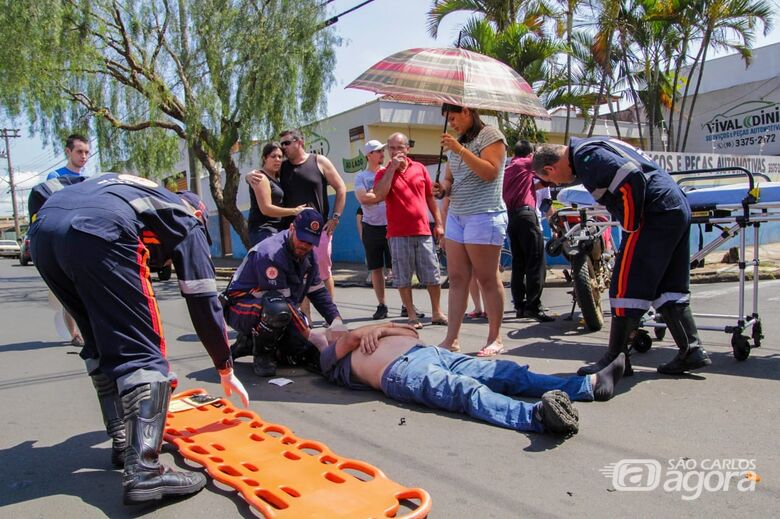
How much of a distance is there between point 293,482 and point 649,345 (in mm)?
3414

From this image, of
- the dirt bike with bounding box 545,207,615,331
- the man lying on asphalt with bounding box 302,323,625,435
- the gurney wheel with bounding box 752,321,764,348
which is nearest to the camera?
the man lying on asphalt with bounding box 302,323,625,435

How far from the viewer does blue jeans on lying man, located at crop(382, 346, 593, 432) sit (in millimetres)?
3461

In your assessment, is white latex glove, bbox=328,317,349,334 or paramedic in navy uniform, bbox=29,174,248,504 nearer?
paramedic in navy uniform, bbox=29,174,248,504

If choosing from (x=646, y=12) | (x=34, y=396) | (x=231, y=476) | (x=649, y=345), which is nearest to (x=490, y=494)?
(x=231, y=476)

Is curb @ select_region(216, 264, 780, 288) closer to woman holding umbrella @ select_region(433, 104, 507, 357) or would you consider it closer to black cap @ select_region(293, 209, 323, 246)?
woman holding umbrella @ select_region(433, 104, 507, 357)

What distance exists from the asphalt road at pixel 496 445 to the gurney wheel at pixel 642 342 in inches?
3.2

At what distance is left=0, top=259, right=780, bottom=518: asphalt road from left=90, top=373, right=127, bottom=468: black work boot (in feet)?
0.37

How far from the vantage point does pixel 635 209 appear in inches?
154

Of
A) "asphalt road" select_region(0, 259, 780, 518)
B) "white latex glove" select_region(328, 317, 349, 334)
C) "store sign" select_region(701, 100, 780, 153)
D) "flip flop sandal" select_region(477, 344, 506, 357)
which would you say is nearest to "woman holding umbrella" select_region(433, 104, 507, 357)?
"flip flop sandal" select_region(477, 344, 506, 357)

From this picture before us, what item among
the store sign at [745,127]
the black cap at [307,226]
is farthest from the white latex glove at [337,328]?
the store sign at [745,127]

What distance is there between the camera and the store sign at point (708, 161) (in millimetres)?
12938

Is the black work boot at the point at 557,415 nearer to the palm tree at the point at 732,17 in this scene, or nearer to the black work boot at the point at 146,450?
the black work boot at the point at 146,450

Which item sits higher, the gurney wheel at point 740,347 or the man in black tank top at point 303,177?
the man in black tank top at point 303,177

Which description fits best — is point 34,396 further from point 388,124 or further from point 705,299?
point 388,124
